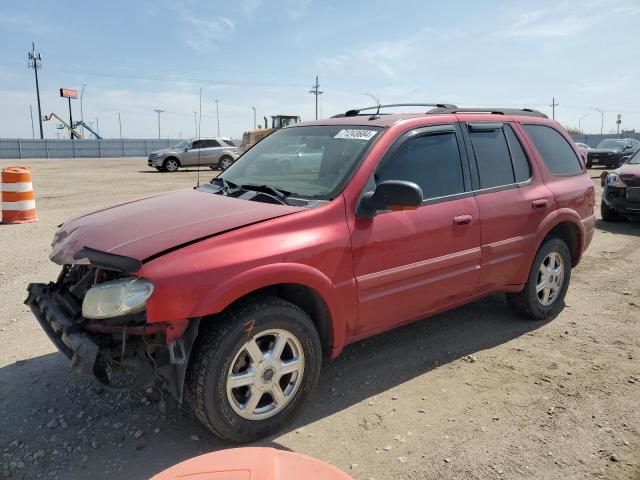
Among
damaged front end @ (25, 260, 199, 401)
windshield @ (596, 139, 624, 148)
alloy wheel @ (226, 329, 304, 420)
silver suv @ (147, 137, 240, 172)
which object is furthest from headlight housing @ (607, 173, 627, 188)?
windshield @ (596, 139, 624, 148)

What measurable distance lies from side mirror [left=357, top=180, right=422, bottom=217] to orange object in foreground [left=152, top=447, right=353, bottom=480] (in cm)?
188

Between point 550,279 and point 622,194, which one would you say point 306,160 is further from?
point 622,194

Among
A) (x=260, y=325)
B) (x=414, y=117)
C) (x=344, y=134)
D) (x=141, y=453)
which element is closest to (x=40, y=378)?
(x=141, y=453)

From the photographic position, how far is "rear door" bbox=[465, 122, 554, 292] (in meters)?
3.99

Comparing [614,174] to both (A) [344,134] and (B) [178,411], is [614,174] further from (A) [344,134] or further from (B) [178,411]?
(B) [178,411]

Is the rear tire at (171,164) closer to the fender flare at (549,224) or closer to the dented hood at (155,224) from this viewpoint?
the dented hood at (155,224)

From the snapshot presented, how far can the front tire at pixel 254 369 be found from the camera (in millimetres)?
2645

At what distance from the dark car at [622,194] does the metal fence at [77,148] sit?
45.6m

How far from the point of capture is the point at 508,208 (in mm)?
4109

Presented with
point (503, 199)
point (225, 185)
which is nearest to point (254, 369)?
point (225, 185)

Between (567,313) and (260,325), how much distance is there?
348 centimetres

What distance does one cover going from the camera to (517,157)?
14.4 ft

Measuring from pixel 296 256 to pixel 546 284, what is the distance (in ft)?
9.43

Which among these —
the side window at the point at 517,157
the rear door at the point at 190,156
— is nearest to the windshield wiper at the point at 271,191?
the side window at the point at 517,157
